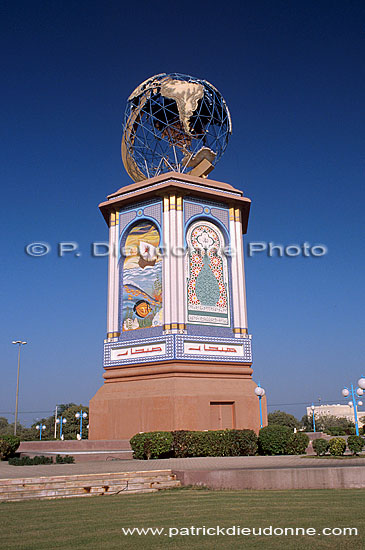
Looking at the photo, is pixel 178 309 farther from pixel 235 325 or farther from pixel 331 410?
pixel 331 410

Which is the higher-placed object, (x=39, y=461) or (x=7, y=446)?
(x=7, y=446)

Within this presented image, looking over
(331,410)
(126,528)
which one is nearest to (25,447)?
(126,528)

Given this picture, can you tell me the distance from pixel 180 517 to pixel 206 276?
1978 centimetres

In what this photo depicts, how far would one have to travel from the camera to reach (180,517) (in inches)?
307

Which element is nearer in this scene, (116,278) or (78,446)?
(78,446)

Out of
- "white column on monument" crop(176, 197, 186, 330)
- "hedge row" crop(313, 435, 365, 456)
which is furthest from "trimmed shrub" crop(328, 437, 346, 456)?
"white column on monument" crop(176, 197, 186, 330)

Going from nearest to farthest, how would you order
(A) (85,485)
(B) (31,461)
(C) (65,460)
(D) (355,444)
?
(A) (85,485)
(D) (355,444)
(B) (31,461)
(C) (65,460)

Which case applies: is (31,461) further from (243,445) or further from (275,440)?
(275,440)

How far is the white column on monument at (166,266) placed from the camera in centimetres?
2548

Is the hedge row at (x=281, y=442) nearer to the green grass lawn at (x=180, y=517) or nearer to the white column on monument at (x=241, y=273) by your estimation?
the green grass lawn at (x=180, y=517)

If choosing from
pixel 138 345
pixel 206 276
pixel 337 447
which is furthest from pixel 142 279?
pixel 337 447

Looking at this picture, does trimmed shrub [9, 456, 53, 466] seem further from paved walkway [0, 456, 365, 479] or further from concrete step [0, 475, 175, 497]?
concrete step [0, 475, 175, 497]

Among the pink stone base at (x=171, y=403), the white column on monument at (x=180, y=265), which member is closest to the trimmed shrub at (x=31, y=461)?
the pink stone base at (x=171, y=403)

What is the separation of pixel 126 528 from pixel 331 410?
12773cm
